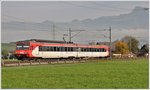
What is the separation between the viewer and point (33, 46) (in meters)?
43.0

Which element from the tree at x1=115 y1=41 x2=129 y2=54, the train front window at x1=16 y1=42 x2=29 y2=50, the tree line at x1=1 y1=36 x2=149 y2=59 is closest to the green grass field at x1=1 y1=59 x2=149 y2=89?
the train front window at x1=16 y1=42 x2=29 y2=50

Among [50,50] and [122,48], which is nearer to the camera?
[50,50]

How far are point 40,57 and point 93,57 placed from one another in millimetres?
14299

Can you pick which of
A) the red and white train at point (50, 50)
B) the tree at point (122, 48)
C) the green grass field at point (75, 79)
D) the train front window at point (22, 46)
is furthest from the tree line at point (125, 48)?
the green grass field at point (75, 79)

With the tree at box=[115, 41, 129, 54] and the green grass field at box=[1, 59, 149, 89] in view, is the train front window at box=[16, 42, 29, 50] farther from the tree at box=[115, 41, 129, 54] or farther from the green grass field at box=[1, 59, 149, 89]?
the tree at box=[115, 41, 129, 54]

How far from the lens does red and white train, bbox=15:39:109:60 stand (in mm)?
43156

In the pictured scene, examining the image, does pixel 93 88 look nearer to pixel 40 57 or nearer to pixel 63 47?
pixel 40 57

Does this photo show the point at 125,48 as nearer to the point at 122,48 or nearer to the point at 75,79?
the point at 122,48

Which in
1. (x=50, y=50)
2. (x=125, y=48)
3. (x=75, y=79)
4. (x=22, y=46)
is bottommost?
(x=75, y=79)

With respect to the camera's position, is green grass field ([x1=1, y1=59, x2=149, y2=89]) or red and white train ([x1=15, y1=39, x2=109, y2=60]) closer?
green grass field ([x1=1, y1=59, x2=149, y2=89])

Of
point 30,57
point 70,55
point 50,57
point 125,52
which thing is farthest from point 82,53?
point 125,52

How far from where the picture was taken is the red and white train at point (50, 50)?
142ft

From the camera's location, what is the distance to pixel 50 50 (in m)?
46.2

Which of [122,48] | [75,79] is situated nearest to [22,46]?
[75,79]
